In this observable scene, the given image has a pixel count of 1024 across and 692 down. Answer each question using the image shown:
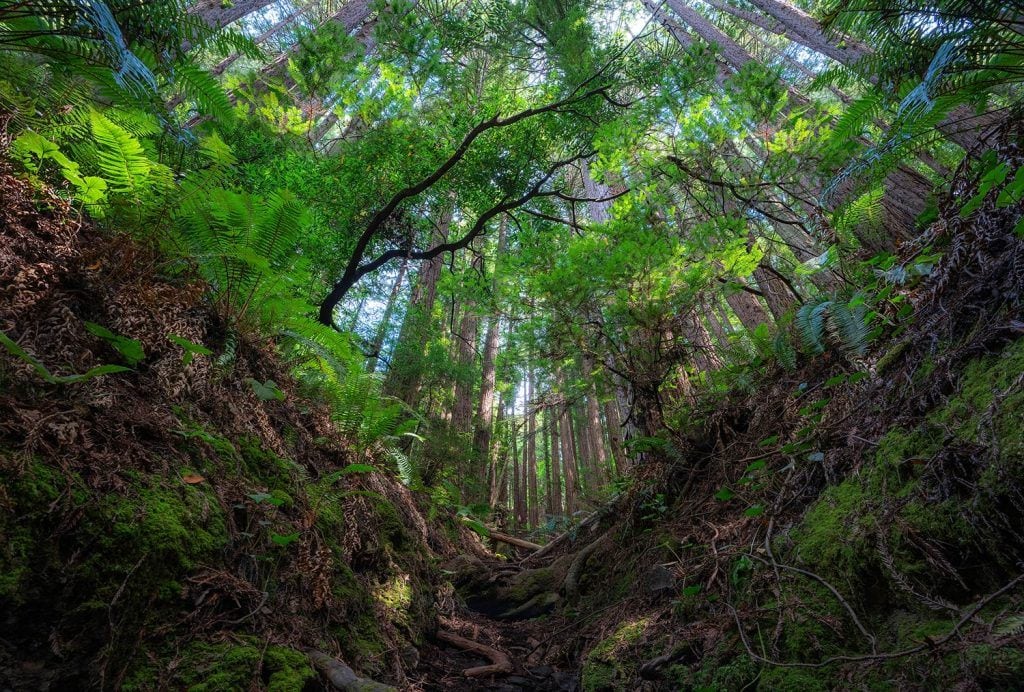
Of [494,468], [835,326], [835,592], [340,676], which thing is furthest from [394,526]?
[494,468]

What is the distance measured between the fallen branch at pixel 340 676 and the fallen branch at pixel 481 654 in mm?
1195

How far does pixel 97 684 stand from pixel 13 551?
462 millimetres

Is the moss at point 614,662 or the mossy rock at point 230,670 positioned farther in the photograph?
the moss at point 614,662

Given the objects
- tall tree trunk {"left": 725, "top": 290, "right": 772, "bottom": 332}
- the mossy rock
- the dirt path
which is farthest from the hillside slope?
tall tree trunk {"left": 725, "top": 290, "right": 772, "bottom": 332}

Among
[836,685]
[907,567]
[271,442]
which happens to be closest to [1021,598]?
[907,567]

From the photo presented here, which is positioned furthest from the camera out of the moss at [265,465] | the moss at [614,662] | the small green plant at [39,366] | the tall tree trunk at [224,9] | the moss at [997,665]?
the tall tree trunk at [224,9]

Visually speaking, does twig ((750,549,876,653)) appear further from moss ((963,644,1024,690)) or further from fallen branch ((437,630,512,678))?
fallen branch ((437,630,512,678))

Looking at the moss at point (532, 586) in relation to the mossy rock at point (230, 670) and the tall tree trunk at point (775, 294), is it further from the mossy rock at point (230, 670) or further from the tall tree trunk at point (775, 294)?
the tall tree trunk at point (775, 294)

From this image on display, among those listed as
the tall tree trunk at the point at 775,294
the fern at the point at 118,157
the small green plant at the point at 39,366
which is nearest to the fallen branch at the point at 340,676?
the small green plant at the point at 39,366

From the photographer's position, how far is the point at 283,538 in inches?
82.5

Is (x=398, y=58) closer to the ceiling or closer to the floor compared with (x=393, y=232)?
closer to the ceiling

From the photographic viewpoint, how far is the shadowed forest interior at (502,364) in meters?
1.54

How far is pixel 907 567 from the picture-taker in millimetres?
1643

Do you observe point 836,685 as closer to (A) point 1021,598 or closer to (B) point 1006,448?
(A) point 1021,598
